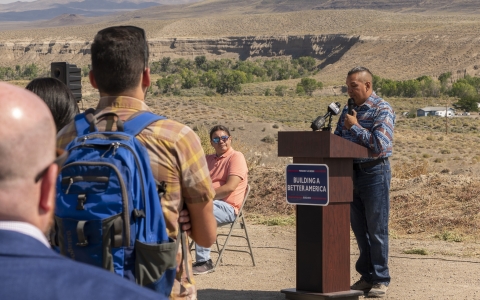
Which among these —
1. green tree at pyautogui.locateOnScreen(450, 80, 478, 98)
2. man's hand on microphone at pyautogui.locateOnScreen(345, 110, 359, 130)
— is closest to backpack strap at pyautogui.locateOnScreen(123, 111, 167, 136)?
man's hand on microphone at pyautogui.locateOnScreen(345, 110, 359, 130)

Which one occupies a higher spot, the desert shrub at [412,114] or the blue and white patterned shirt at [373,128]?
the blue and white patterned shirt at [373,128]

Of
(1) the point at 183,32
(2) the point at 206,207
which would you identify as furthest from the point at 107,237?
(1) the point at 183,32

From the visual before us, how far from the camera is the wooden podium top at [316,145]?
4875mm

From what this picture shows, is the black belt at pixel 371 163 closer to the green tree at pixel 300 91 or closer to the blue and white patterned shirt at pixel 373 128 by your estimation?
the blue and white patterned shirt at pixel 373 128

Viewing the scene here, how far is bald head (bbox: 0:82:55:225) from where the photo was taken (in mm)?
1211

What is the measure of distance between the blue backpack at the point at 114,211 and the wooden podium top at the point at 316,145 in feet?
8.42

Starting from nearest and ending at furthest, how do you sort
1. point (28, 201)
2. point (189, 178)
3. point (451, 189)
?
point (28, 201) < point (189, 178) < point (451, 189)

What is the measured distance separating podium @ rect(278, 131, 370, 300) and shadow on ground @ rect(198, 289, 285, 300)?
66 cm

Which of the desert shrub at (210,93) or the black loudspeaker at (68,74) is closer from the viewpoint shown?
the black loudspeaker at (68,74)

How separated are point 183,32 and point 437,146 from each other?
11341 cm

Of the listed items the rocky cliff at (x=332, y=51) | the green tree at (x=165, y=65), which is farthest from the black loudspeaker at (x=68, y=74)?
the green tree at (x=165, y=65)

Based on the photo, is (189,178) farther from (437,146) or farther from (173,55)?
(173,55)

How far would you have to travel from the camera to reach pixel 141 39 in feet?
8.39

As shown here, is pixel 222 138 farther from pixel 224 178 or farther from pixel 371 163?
pixel 371 163
